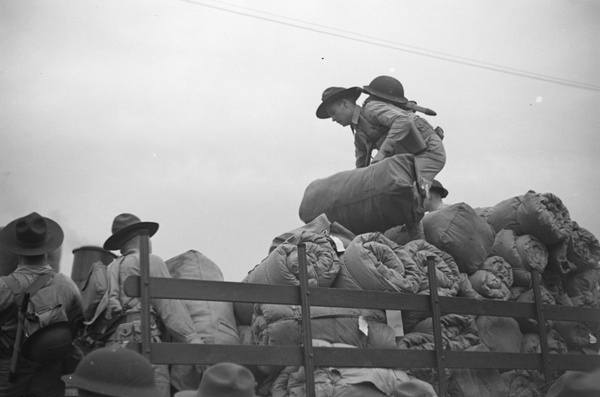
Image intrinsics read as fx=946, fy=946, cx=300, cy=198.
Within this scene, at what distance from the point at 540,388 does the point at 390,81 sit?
3114 millimetres

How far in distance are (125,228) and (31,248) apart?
0.58m

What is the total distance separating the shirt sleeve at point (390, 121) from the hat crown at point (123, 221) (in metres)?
2.26

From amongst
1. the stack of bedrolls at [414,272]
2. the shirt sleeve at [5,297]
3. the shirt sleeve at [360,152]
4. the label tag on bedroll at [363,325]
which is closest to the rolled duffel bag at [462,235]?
the stack of bedrolls at [414,272]

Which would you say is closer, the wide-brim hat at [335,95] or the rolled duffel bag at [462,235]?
the rolled duffel bag at [462,235]

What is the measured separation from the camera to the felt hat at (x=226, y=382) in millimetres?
3977

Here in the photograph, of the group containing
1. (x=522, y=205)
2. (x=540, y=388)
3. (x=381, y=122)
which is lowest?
(x=540, y=388)

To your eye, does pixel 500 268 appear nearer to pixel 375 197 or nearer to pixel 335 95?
pixel 375 197

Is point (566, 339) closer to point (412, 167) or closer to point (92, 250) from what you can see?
point (412, 167)

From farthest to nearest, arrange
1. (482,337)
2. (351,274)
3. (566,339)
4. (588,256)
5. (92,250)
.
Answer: (92,250), (588,256), (566,339), (482,337), (351,274)

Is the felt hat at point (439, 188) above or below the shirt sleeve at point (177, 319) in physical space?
above

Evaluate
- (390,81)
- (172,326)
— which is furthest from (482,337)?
(390,81)

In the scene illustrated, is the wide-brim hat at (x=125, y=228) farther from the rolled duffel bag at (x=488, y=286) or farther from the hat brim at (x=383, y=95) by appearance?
the hat brim at (x=383, y=95)

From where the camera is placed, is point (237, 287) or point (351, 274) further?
point (351, 274)

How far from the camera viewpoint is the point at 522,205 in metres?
6.70
